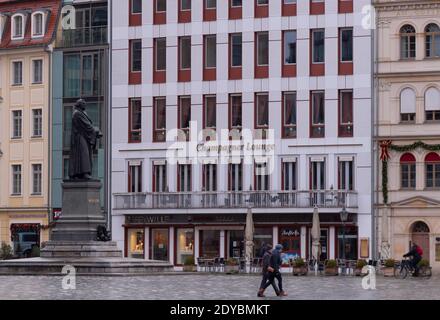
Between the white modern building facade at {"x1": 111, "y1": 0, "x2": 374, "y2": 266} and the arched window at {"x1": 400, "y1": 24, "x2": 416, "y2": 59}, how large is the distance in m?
1.91

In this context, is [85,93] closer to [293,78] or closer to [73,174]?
[293,78]

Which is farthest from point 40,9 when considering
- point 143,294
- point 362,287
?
point 143,294

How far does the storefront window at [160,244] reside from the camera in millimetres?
82125

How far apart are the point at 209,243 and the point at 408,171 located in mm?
12685

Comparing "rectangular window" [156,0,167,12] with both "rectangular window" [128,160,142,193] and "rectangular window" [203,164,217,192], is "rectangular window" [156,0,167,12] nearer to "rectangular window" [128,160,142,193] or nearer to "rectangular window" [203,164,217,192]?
"rectangular window" [128,160,142,193]

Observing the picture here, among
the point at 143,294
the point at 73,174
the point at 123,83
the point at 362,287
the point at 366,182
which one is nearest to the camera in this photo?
the point at 143,294

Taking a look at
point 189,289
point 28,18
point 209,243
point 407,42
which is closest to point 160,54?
point 28,18

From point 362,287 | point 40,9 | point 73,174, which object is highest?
point 40,9

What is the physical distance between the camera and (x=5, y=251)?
8169 centimetres

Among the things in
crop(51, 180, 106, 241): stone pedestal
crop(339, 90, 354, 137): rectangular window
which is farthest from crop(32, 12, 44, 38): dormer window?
crop(51, 180, 106, 241): stone pedestal

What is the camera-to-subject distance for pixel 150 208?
3241 inches

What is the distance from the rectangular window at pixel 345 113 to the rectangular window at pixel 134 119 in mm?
12865

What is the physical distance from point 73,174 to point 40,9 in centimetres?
3071

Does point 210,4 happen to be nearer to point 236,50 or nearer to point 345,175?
point 236,50
